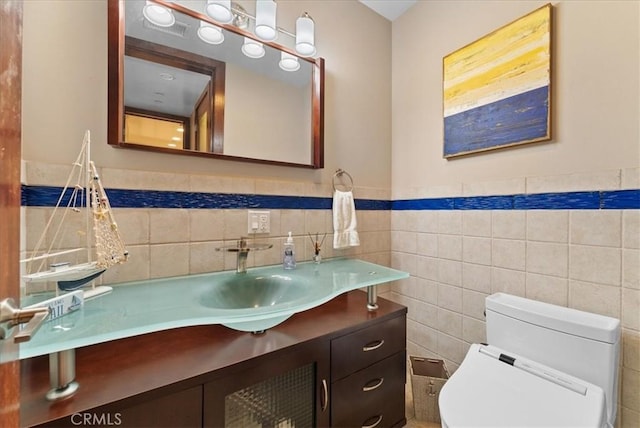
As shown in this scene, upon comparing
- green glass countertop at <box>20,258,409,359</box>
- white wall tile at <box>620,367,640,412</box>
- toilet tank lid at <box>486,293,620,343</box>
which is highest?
green glass countertop at <box>20,258,409,359</box>

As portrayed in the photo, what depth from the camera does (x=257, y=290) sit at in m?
1.17

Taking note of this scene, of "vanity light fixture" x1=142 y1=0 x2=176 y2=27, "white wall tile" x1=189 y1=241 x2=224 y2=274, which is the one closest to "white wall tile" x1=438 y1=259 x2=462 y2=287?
"white wall tile" x1=189 y1=241 x2=224 y2=274

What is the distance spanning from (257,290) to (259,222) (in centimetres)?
33

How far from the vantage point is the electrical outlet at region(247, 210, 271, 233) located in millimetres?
1279

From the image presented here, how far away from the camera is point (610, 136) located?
100 cm

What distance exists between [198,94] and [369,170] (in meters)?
1.09

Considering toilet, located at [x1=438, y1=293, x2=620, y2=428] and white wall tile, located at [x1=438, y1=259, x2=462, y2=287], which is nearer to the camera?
toilet, located at [x1=438, y1=293, x2=620, y2=428]

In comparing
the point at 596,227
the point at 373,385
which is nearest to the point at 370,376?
the point at 373,385

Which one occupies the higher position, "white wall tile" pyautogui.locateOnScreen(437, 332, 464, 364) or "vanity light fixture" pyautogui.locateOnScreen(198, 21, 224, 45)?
"vanity light fixture" pyautogui.locateOnScreen(198, 21, 224, 45)

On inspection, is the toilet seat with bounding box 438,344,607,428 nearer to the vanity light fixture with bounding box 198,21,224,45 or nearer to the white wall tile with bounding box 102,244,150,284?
the white wall tile with bounding box 102,244,150,284

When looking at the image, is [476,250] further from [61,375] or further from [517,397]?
[61,375]

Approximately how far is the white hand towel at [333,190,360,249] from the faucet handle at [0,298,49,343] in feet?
4.01

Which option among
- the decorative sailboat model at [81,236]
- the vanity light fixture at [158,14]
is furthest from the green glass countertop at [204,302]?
the vanity light fixture at [158,14]

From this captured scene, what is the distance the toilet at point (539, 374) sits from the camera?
806 mm
